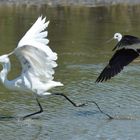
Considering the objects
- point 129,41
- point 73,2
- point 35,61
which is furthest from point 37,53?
point 73,2

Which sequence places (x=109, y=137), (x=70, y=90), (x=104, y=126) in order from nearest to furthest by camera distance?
(x=109, y=137) → (x=104, y=126) → (x=70, y=90)

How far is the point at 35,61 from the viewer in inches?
371

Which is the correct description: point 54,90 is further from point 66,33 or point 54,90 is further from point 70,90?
point 66,33

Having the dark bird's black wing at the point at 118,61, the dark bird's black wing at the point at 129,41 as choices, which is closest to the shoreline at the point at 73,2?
the dark bird's black wing at the point at 118,61

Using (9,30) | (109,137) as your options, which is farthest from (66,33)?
(109,137)

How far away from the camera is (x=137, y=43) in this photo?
10305 millimetres

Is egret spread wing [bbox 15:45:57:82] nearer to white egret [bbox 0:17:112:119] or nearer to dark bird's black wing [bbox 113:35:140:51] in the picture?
white egret [bbox 0:17:112:119]

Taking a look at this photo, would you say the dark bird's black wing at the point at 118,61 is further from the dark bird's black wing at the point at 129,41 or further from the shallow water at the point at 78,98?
the shallow water at the point at 78,98

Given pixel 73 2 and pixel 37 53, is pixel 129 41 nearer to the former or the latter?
pixel 37 53

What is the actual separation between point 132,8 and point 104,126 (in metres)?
18.5

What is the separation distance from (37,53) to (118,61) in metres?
2.10

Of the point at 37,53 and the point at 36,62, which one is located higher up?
the point at 37,53

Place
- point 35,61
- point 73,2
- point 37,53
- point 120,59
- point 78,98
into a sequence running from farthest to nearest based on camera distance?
point 73,2 < point 78,98 < point 120,59 < point 35,61 < point 37,53

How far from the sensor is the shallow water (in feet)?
30.1
